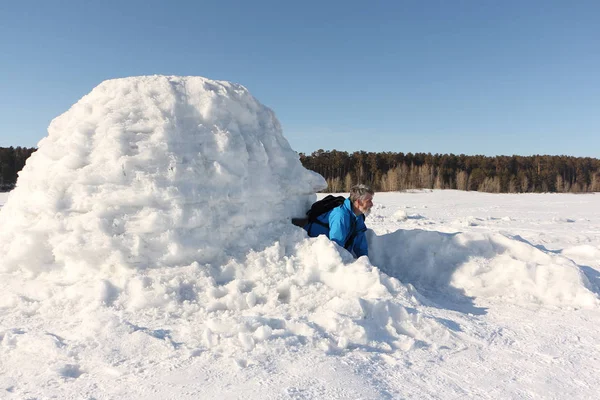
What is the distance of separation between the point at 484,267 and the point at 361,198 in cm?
150

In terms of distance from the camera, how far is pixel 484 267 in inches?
175

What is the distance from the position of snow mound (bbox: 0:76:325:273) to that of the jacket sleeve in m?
0.54

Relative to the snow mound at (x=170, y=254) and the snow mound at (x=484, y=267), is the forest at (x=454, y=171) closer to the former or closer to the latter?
the snow mound at (x=484, y=267)

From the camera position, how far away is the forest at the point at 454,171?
31219 mm

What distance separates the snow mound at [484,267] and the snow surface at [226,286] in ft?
0.05

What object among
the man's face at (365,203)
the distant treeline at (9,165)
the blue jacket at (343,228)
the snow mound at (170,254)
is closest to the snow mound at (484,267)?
the blue jacket at (343,228)

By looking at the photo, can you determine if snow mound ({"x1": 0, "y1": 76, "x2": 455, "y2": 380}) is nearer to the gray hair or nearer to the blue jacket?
the blue jacket

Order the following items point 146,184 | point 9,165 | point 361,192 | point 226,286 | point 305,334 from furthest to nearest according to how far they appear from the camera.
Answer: point 9,165, point 361,192, point 146,184, point 226,286, point 305,334

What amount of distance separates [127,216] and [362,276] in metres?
2.05

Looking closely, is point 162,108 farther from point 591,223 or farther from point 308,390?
point 591,223

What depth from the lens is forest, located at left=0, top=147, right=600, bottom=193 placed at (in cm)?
3122

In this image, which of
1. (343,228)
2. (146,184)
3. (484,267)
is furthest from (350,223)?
(146,184)

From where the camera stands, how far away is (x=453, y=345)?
2900 millimetres

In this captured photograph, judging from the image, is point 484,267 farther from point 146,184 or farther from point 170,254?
point 146,184
